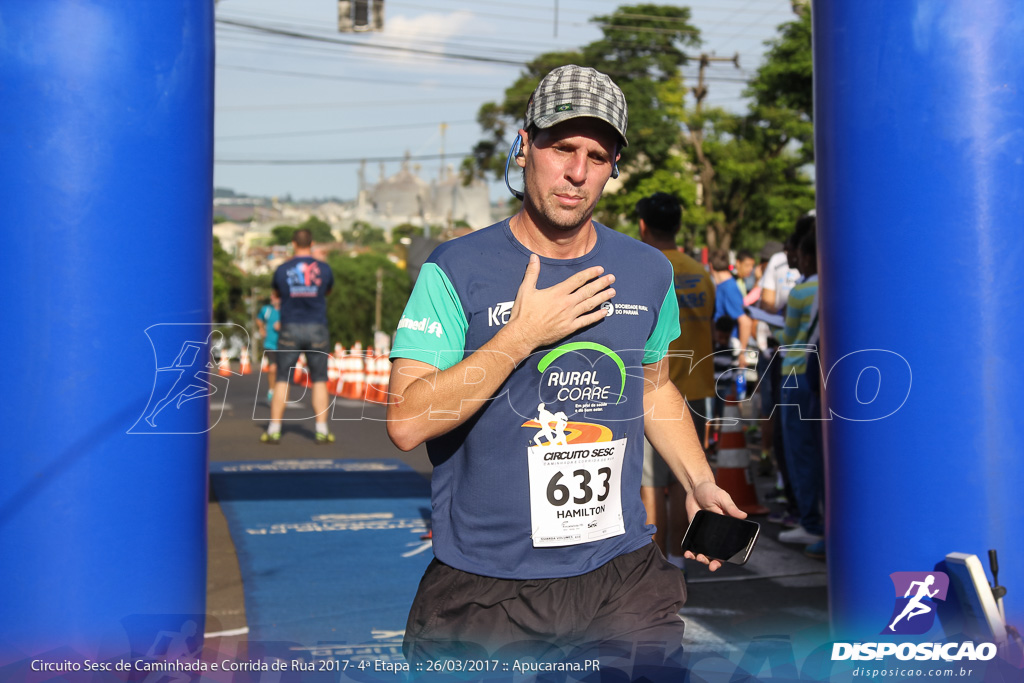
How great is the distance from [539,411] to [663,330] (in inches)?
21.3

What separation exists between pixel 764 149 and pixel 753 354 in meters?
45.1

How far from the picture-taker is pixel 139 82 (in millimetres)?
3379

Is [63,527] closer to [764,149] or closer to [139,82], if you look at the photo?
[139,82]

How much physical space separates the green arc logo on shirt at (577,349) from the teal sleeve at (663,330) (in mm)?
190

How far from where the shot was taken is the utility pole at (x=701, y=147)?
51719mm

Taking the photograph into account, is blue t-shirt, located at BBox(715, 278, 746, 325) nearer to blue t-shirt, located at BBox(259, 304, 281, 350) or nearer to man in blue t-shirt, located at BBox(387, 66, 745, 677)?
blue t-shirt, located at BBox(259, 304, 281, 350)

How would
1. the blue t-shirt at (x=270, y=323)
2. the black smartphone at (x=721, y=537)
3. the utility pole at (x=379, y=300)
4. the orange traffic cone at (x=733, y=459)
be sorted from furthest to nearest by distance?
1. the utility pole at (x=379, y=300)
2. the blue t-shirt at (x=270, y=323)
3. the orange traffic cone at (x=733, y=459)
4. the black smartphone at (x=721, y=537)

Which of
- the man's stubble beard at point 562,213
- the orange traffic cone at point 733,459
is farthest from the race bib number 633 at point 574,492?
the orange traffic cone at point 733,459

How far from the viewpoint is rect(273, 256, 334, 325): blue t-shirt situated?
33.6 ft

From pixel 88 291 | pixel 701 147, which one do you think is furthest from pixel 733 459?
pixel 701 147

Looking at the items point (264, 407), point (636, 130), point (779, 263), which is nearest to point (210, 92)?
point (779, 263)

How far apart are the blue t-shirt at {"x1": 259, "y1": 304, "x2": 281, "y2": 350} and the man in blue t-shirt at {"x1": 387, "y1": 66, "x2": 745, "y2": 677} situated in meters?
10.1

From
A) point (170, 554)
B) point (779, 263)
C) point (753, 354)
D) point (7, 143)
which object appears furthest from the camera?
point (753, 354)

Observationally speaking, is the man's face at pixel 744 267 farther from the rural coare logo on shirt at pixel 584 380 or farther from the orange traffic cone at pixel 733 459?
the rural coare logo on shirt at pixel 584 380
